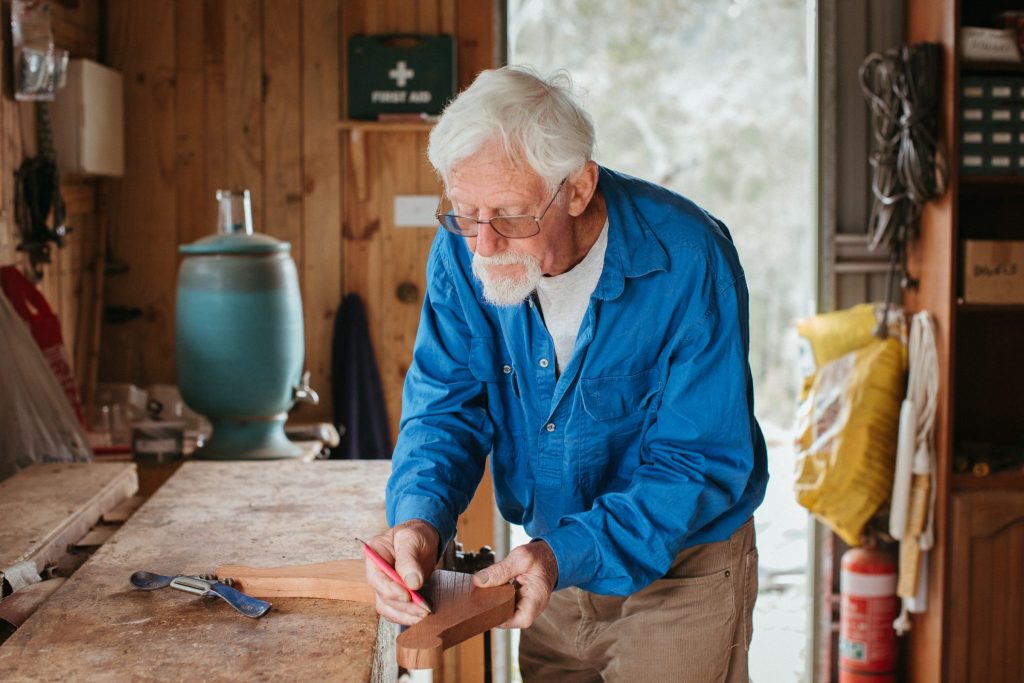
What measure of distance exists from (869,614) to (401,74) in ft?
7.75

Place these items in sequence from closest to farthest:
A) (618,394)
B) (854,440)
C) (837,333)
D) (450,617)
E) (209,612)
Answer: (450,617) → (209,612) → (618,394) → (854,440) → (837,333)

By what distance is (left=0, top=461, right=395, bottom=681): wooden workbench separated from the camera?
4.53ft

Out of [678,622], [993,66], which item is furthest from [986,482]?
[678,622]

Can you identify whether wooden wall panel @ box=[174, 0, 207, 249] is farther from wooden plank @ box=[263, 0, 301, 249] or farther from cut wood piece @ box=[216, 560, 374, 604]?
cut wood piece @ box=[216, 560, 374, 604]

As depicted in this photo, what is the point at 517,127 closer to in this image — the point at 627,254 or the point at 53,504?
the point at 627,254

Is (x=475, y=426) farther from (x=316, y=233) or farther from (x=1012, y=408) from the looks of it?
(x=1012, y=408)

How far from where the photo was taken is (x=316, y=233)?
377 cm

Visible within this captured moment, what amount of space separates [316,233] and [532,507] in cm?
206

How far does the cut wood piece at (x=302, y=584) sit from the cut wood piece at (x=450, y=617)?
0.39 ft

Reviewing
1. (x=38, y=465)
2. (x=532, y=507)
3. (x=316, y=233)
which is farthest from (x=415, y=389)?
(x=316, y=233)

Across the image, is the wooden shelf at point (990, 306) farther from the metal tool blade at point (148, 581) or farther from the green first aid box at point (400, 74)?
the metal tool blade at point (148, 581)

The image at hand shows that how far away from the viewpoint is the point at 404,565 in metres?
1.54

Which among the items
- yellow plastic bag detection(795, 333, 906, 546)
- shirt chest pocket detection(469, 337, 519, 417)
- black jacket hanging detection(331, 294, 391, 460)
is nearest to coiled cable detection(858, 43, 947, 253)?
yellow plastic bag detection(795, 333, 906, 546)

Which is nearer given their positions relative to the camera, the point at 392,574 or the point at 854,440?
the point at 392,574
